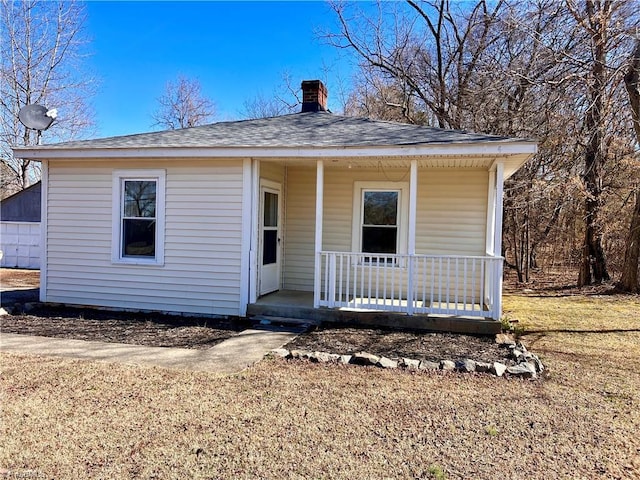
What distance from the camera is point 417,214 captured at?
794cm

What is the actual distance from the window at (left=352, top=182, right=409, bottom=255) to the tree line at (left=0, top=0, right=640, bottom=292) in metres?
3.33

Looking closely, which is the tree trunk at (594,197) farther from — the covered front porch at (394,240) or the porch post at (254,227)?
the porch post at (254,227)

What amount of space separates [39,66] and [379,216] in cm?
1822

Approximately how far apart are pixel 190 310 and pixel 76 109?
17438 mm

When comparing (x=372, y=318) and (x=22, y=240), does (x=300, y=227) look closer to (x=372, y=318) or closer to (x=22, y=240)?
(x=372, y=318)

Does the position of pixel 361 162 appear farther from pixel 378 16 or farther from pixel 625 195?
pixel 378 16

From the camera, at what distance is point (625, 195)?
460 inches

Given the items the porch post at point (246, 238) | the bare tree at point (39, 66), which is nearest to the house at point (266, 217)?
the porch post at point (246, 238)

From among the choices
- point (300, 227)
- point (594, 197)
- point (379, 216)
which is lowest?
point (300, 227)

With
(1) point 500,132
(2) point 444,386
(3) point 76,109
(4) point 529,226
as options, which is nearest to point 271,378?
(2) point 444,386

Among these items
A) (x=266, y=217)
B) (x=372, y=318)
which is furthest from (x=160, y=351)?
(x=266, y=217)

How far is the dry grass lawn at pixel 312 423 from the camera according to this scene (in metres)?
2.69

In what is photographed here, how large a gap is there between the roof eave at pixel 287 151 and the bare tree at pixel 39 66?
1436 cm

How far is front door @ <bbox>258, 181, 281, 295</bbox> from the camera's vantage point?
7.64 m
